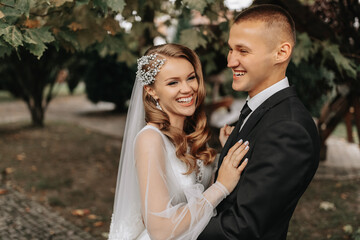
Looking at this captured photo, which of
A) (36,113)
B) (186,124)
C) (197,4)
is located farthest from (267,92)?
(36,113)

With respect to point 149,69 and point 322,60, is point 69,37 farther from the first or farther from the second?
point 322,60

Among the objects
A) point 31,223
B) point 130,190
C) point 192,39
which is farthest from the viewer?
point 31,223

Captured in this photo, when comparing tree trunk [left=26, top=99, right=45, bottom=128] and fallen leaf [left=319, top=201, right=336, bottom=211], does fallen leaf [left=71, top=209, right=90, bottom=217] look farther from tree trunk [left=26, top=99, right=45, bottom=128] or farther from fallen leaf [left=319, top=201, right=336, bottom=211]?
tree trunk [left=26, top=99, right=45, bottom=128]

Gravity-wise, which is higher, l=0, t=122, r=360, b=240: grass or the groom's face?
the groom's face

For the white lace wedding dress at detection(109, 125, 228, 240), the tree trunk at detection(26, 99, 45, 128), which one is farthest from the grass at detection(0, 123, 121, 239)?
the white lace wedding dress at detection(109, 125, 228, 240)

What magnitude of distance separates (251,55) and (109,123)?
35.9 ft

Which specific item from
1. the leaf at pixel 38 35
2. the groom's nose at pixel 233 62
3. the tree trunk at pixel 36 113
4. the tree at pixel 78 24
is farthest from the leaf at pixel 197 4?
the tree trunk at pixel 36 113

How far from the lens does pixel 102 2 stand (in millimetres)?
2430

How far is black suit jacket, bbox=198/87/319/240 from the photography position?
151cm

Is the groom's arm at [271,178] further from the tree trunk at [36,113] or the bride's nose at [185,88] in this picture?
the tree trunk at [36,113]

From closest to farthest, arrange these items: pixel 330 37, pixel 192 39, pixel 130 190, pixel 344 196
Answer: pixel 130 190, pixel 192 39, pixel 330 37, pixel 344 196

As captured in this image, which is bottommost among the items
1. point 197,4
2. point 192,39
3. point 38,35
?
point 192,39

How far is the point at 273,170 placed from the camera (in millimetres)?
1510

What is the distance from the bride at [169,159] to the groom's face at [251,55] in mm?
353
